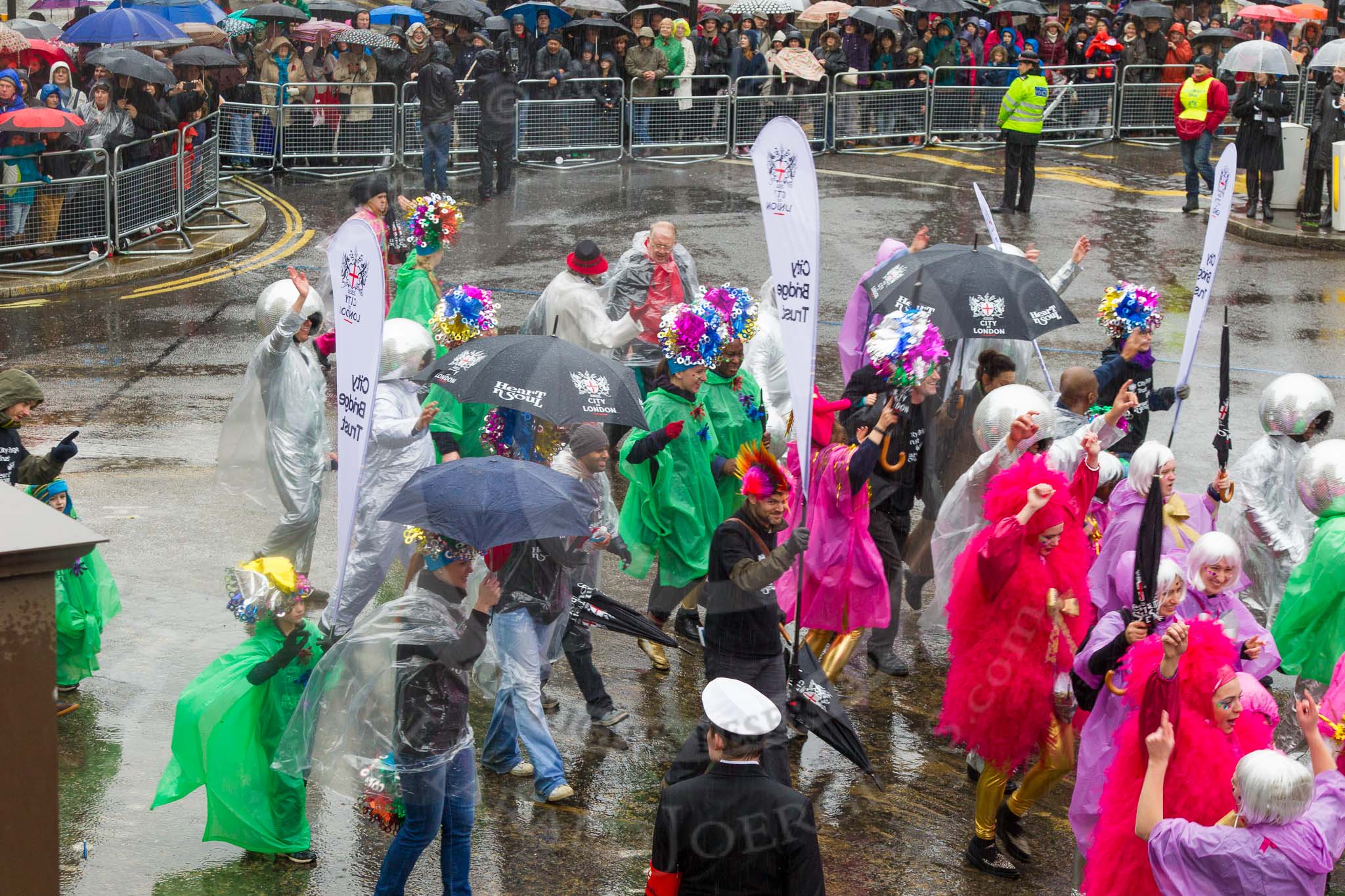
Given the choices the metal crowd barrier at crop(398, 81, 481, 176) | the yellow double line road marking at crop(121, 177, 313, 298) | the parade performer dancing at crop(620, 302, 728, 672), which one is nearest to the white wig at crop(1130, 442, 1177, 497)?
the parade performer dancing at crop(620, 302, 728, 672)

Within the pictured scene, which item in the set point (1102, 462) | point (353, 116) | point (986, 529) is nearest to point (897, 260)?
point (1102, 462)

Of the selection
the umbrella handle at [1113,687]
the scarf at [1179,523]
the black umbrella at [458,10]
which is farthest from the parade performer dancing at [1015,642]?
the black umbrella at [458,10]

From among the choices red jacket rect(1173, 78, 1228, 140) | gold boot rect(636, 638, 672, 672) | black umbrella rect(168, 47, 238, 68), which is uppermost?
black umbrella rect(168, 47, 238, 68)

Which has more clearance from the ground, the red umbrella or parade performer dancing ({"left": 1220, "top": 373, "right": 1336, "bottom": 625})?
the red umbrella

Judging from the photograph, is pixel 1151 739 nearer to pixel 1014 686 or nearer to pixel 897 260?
Result: pixel 1014 686

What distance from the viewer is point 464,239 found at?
18.2m

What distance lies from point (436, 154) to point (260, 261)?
3429 millimetres

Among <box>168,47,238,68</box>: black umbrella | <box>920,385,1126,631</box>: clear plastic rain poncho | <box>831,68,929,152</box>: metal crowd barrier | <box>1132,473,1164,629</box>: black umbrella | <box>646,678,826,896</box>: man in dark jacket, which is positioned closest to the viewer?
<box>646,678,826,896</box>: man in dark jacket

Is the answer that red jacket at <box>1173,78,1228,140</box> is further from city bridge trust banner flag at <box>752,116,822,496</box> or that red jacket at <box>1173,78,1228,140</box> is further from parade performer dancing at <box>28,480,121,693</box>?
parade performer dancing at <box>28,480,121,693</box>

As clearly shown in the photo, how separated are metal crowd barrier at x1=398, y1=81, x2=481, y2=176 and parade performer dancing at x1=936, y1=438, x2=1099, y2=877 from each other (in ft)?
53.0

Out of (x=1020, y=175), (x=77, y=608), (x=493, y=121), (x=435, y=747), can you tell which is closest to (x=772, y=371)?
(x=77, y=608)

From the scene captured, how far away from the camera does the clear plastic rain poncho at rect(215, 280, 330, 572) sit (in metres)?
8.66

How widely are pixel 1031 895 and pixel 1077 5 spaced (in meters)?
25.9

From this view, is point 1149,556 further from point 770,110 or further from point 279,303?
point 770,110
